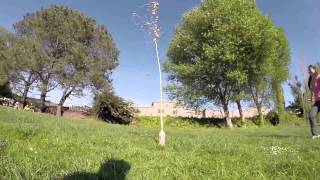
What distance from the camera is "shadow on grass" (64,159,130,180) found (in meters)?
5.70

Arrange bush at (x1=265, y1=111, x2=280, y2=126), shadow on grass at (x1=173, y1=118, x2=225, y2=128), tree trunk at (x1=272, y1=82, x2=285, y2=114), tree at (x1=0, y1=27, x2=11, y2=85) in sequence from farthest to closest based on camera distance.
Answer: tree trunk at (x1=272, y1=82, x2=285, y2=114)
bush at (x1=265, y1=111, x2=280, y2=126)
tree at (x1=0, y1=27, x2=11, y2=85)
shadow on grass at (x1=173, y1=118, x2=225, y2=128)

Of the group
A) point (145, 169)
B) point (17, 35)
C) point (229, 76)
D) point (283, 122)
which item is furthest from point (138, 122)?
point (145, 169)

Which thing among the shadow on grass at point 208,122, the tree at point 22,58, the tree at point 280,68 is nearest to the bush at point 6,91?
the tree at point 22,58

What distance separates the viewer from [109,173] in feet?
19.9

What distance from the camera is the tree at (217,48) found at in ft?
157

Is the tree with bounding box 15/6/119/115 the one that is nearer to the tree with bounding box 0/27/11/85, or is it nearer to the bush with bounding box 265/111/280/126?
the tree with bounding box 0/27/11/85

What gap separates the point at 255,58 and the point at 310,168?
146ft

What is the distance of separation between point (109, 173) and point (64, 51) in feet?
195

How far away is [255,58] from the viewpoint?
164 feet

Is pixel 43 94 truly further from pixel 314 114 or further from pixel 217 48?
pixel 314 114

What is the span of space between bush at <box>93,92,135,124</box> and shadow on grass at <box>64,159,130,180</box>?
38767mm

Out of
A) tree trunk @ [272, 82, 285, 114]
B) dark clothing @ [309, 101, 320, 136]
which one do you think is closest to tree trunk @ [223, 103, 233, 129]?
tree trunk @ [272, 82, 285, 114]

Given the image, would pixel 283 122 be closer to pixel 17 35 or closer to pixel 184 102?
pixel 184 102

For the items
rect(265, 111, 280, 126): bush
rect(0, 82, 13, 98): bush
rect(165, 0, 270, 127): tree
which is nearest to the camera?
rect(165, 0, 270, 127): tree
